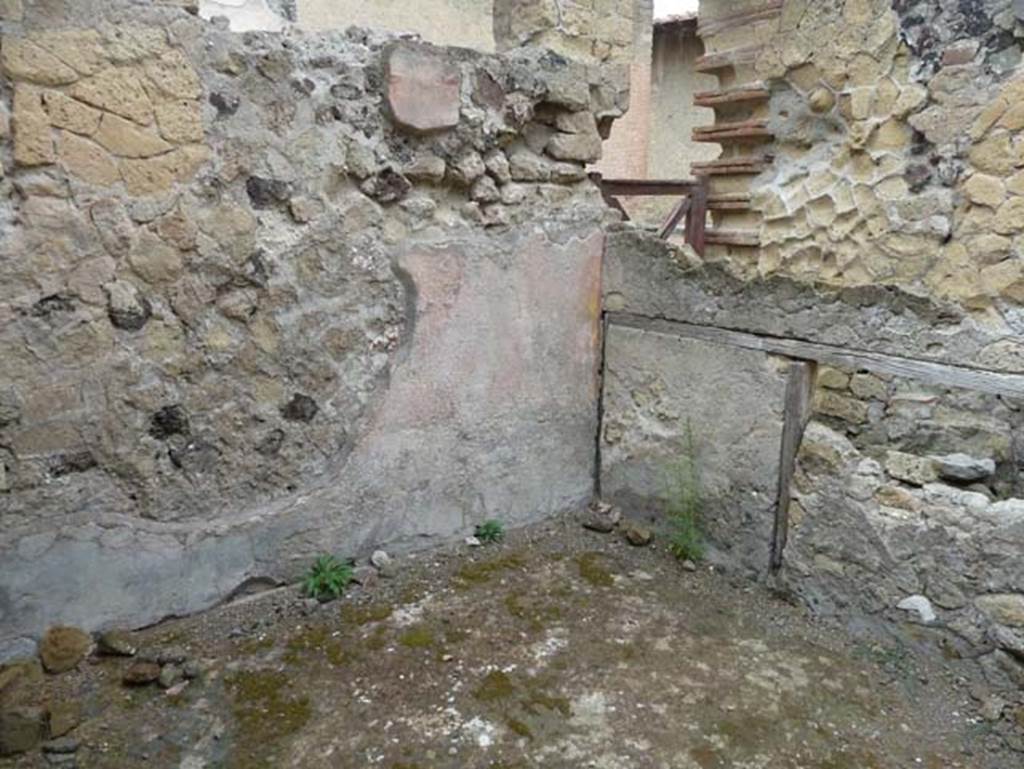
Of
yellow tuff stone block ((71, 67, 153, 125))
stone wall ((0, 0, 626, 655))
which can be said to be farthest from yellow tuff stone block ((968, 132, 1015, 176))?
yellow tuff stone block ((71, 67, 153, 125))

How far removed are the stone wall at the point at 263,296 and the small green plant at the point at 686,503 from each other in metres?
0.54

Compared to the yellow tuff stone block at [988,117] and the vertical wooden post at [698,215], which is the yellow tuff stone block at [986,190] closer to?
the yellow tuff stone block at [988,117]

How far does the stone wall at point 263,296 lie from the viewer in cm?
218

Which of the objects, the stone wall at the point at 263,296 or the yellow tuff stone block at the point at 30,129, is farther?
the stone wall at the point at 263,296

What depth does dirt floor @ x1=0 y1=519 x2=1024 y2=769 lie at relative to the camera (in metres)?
2.05

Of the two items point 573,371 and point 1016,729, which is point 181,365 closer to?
point 573,371

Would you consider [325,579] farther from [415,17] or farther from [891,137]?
[415,17]

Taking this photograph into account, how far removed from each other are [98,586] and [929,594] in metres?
2.51

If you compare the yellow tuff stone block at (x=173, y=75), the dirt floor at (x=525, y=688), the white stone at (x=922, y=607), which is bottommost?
the dirt floor at (x=525, y=688)

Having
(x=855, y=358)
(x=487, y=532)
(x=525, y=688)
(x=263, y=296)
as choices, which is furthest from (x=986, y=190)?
(x=263, y=296)

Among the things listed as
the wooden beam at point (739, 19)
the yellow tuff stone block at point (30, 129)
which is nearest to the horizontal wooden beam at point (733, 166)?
the wooden beam at point (739, 19)

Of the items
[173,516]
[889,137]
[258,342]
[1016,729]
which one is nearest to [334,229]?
[258,342]

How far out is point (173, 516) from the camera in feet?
8.09

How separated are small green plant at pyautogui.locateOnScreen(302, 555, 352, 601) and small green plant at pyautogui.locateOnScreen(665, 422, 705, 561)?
130 cm
